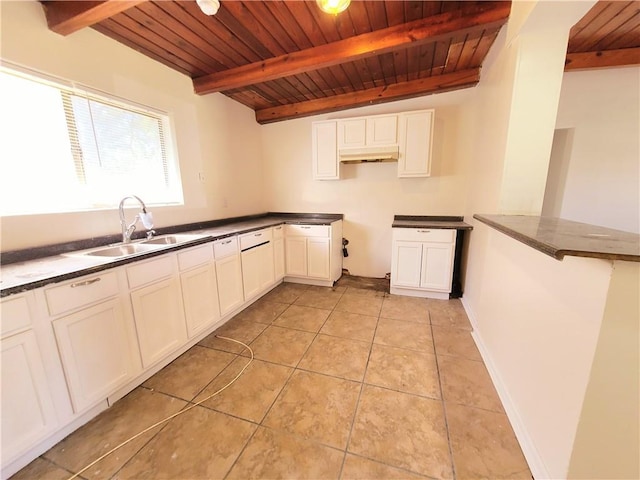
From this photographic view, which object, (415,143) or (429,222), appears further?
(429,222)

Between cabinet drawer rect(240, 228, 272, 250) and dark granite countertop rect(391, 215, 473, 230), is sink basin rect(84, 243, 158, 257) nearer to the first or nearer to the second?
cabinet drawer rect(240, 228, 272, 250)

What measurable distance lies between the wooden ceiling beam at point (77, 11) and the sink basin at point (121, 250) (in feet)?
4.74

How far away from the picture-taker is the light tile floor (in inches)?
45.8

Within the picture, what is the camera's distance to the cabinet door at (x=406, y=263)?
2902 millimetres

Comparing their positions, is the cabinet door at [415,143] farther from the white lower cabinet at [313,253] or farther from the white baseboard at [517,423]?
the white baseboard at [517,423]

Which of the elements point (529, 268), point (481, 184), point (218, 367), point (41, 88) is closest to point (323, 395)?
point (218, 367)

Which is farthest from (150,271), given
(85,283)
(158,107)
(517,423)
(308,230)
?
(517,423)

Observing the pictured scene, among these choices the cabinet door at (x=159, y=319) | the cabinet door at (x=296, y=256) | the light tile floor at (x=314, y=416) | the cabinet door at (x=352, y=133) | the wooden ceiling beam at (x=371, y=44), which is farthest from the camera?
the cabinet door at (x=296, y=256)

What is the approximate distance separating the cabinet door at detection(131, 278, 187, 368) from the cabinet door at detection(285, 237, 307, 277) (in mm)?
1623

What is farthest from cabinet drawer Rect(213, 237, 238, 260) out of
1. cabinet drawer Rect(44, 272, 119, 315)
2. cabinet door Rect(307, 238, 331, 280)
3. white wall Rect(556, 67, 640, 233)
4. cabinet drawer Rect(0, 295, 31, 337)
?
white wall Rect(556, 67, 640, 233)

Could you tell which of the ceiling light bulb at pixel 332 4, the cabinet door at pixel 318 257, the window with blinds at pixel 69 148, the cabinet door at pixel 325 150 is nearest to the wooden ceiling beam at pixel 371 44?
the ceiling light bulb at pixel 332 4

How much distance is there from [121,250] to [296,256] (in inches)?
74.4

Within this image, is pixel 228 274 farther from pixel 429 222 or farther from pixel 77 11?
pixel 429 222

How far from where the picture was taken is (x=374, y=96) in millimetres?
3004
